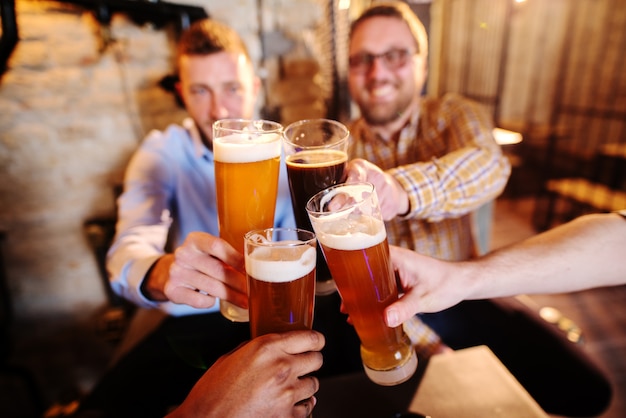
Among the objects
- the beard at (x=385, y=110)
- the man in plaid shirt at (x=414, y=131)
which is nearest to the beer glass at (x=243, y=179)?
the man in plaid shirt at (x=414, y=131)

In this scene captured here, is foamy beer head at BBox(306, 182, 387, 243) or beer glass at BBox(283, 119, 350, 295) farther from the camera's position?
beer glass at BBox(283, 119, 350, 295)

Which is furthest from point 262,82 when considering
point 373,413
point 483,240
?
point 373,413

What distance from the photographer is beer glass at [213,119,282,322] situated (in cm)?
97

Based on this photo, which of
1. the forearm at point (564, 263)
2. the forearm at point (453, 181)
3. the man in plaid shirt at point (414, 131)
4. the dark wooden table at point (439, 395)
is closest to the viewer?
the dark wooden table at point (439, 395)

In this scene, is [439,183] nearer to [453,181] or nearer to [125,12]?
[453,181]

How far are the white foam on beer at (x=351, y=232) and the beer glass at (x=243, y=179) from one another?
25 centimetres

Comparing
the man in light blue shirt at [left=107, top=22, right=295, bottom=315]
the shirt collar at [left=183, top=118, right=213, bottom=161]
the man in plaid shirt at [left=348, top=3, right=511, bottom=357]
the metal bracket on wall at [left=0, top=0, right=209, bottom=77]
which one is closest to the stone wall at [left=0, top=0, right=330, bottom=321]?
the metal bracket on wall at [left=0, top=0, right=209, bottom=77]

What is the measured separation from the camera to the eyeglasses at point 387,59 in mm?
2051

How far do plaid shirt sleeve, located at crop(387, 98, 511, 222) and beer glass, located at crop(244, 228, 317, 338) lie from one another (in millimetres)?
661

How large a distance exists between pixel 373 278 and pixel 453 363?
468 millimetres

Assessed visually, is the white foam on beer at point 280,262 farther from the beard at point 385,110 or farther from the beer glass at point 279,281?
the beard at point 385,110

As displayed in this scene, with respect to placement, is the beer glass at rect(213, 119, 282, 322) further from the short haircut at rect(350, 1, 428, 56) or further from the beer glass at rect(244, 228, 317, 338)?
the short haircut at rect(350, 1, 428, 56)

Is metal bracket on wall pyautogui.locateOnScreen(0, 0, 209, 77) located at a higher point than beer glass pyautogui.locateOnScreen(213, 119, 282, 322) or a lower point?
higher

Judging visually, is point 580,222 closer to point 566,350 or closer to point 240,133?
point 566,350
